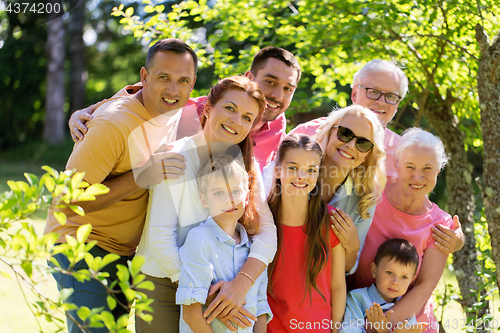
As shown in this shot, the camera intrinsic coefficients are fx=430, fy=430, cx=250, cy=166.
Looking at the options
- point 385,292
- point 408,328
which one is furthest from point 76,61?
point 408,328

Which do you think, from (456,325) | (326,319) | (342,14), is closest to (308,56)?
(342,14)

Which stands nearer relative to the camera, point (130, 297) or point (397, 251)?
point (130, 297)

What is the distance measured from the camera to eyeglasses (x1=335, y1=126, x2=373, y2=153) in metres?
2.72

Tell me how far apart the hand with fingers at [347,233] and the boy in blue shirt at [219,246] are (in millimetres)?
483

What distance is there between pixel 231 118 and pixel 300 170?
0.49 m

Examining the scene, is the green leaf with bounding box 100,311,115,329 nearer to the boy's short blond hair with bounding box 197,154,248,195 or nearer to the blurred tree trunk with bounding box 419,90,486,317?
the boy's short blond hair with bounding box 197,154,248,195

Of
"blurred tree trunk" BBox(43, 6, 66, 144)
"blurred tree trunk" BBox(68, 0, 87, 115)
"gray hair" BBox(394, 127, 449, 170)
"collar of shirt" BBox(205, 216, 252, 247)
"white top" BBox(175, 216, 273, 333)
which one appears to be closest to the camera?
"white top" BBox(175, 216, 273, 333)

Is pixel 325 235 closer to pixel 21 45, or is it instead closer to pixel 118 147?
pixel 118 147

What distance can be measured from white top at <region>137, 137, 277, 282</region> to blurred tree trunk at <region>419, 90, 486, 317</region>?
2.67 meters

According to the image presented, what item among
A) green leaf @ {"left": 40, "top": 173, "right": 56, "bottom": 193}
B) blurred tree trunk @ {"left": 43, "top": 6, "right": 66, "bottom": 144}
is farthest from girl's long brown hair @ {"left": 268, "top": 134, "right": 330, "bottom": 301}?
blurred tree trunk @ {"left": 43, "top": 6, "right": 66, "bottom": 144}

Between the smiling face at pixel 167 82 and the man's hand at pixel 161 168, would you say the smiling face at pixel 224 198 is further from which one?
the smiling face at pixel 167 82

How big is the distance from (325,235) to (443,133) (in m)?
2.68

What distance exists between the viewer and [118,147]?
2.27 m

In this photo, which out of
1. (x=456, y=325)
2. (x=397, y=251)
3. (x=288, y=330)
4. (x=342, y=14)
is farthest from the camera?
(x=456, y=325)
